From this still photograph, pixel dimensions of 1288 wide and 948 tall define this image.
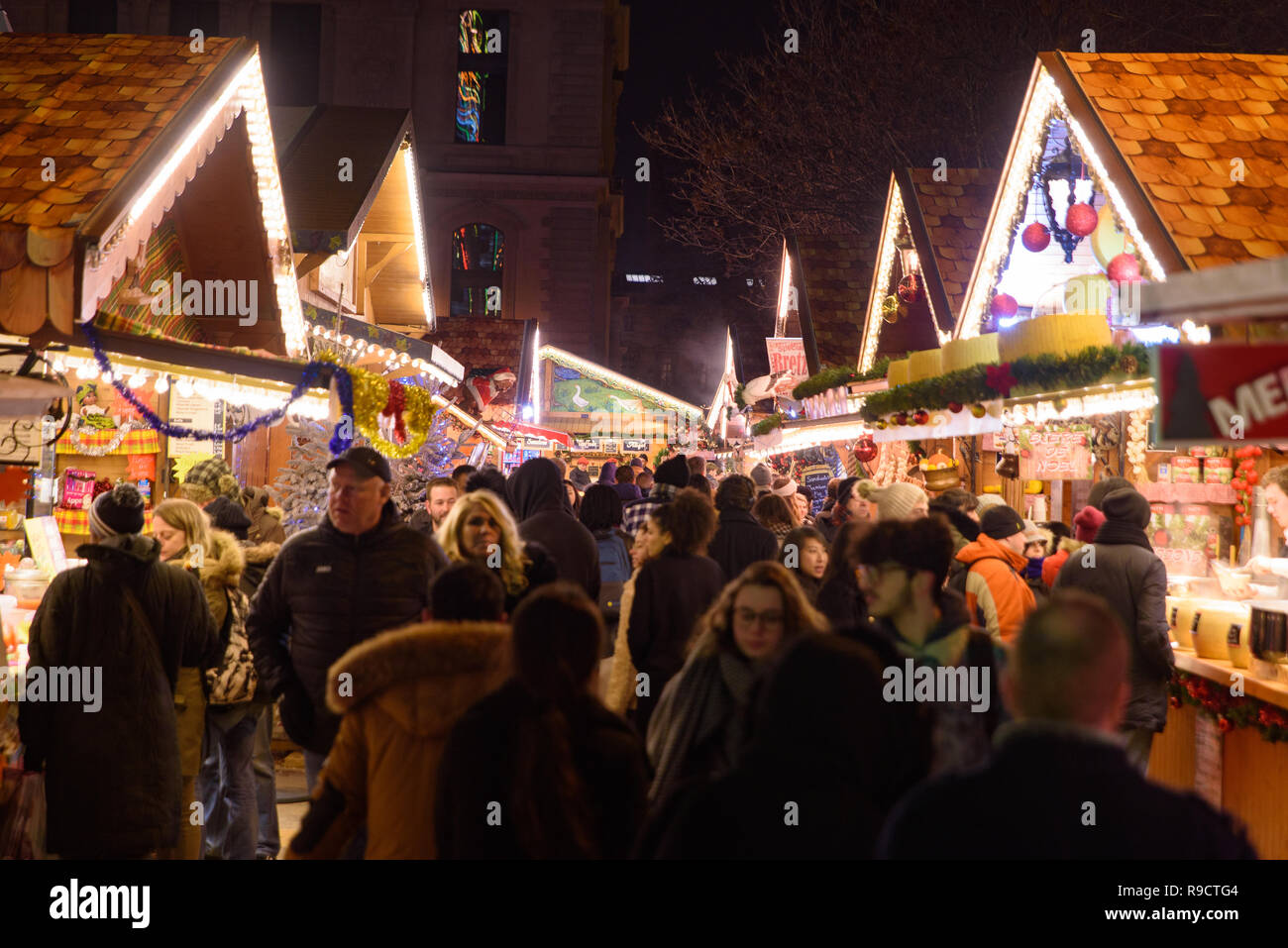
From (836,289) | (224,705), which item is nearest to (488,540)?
(224,705)

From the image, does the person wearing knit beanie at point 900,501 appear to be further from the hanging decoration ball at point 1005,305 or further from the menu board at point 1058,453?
the hanging decoration ball at point 1005,305

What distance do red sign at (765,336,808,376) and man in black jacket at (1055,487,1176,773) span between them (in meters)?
14.5

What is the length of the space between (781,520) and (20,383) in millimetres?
5445

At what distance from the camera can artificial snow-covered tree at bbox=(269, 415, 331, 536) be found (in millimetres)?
9328

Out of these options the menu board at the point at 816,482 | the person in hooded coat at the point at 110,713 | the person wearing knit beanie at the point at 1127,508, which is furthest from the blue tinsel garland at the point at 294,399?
the menu board at the point at 816,482

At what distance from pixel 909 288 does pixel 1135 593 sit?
10.3m

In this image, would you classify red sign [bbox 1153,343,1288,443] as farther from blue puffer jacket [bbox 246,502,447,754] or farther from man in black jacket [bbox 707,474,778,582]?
man in black jacket [bbox 707,474,778,582]

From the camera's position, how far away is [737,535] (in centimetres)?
821

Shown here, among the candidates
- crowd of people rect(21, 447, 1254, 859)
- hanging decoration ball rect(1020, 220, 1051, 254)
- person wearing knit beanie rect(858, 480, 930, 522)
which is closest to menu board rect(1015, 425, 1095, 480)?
hanging decoration ball rect(1020, 220, 1051, 254)

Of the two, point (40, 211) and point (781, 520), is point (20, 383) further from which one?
point (781, 520)
